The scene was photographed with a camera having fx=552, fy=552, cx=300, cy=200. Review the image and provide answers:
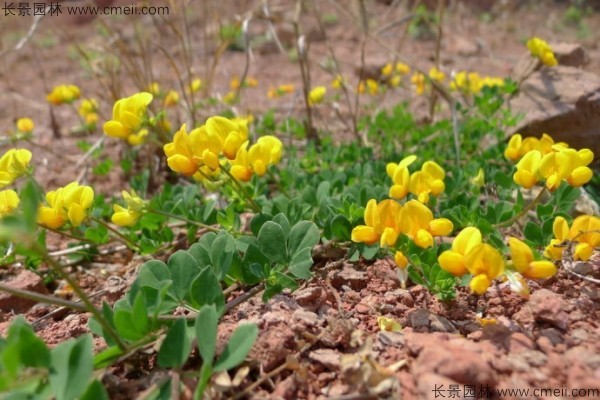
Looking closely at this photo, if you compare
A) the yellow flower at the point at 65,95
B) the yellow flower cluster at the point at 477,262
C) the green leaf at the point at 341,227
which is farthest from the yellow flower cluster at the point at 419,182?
the yellow flower at the point at 65,95

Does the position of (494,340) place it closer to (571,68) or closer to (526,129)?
(526,129)

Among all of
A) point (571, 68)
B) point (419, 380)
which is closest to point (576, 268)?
point (419, 380)

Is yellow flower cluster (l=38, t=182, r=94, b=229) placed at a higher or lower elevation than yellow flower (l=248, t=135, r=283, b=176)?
lower

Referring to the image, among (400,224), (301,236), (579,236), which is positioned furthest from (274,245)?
Answer: (579,236)

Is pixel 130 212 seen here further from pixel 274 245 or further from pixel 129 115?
pixel 274 245

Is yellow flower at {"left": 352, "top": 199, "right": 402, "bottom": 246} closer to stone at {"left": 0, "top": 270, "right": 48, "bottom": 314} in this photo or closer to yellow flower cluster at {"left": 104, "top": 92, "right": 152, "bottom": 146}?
yellow flower cluster at {"left": 104, "top": 92, "right": 152, "bottom": 146}

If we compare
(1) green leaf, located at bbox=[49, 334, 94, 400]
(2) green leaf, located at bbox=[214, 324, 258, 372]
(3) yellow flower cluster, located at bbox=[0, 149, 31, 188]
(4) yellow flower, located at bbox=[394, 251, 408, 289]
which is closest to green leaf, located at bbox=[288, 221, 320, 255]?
(4) yellow flower, located at bbox=[394, 251, 408, 289]
